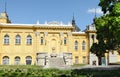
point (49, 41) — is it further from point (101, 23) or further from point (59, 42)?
point (101, 23)

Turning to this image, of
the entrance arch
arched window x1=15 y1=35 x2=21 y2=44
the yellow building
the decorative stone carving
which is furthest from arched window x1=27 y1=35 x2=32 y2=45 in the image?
the entrance arch

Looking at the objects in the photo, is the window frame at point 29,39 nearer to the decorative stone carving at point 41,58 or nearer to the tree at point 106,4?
the decorative stone carving at point 41,58

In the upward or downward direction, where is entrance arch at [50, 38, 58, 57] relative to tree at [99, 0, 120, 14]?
downward

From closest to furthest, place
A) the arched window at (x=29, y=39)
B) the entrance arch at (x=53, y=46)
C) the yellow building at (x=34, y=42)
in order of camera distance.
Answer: the yellow building at (x=34, y=42)
the arched window at (x=29, y=39)
the entrance arch at (x=53, y=46)

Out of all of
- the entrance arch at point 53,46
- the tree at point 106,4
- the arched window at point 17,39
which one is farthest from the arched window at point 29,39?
the tree at point 106,4

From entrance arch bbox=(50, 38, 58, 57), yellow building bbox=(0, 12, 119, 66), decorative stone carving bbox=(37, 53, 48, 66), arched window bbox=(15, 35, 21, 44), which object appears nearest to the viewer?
decorative stone carving bbox=(37, 53, 48, 66)

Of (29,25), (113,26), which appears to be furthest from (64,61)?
(113,26)

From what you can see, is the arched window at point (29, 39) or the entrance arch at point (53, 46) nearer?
the arched window at point (29, 39)

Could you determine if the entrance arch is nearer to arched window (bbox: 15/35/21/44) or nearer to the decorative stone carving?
the decorative stone carving

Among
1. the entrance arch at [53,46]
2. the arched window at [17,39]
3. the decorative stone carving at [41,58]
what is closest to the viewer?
the decorative stone carving at [41,58]

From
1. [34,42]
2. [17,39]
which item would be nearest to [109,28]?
[34,42]

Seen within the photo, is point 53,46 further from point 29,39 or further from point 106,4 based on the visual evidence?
point 106,4

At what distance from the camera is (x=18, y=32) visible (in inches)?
2731

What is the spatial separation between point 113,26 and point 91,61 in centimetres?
4829
